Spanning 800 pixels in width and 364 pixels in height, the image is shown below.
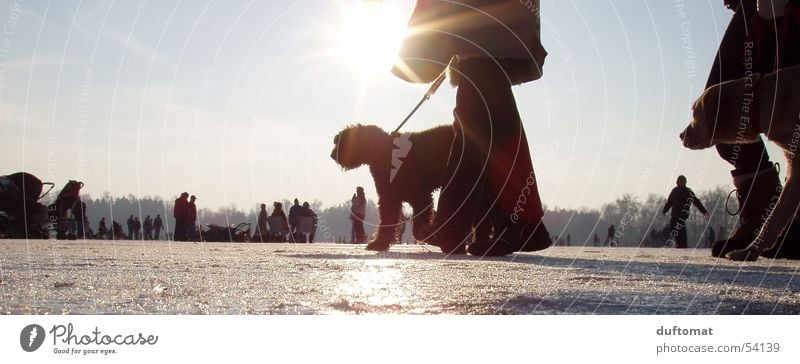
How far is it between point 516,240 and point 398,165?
9.17 ft

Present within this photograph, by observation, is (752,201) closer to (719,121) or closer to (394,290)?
(719,121)

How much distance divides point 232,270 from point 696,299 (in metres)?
3.15

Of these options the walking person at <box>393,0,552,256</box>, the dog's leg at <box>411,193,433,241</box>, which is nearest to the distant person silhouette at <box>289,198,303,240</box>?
the dog's leg at <box>411,193,433,241</box>

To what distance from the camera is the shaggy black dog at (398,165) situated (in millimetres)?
9844

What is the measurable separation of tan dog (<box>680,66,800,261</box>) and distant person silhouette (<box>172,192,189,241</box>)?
19.7 meters

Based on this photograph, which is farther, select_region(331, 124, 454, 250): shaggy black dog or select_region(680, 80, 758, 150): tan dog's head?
select_region(331, 124, 454, 250): shaggy black dog

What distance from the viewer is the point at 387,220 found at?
10.3m

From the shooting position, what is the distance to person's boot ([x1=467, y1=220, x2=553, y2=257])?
775 centimetres

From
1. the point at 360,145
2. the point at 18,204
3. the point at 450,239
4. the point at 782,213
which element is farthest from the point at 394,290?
the point at 18,204

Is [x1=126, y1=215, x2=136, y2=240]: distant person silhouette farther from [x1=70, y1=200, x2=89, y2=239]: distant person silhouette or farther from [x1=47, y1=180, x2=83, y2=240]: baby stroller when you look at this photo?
[x1=47, y1=180, x2=83, y2=240]: baby stroller
